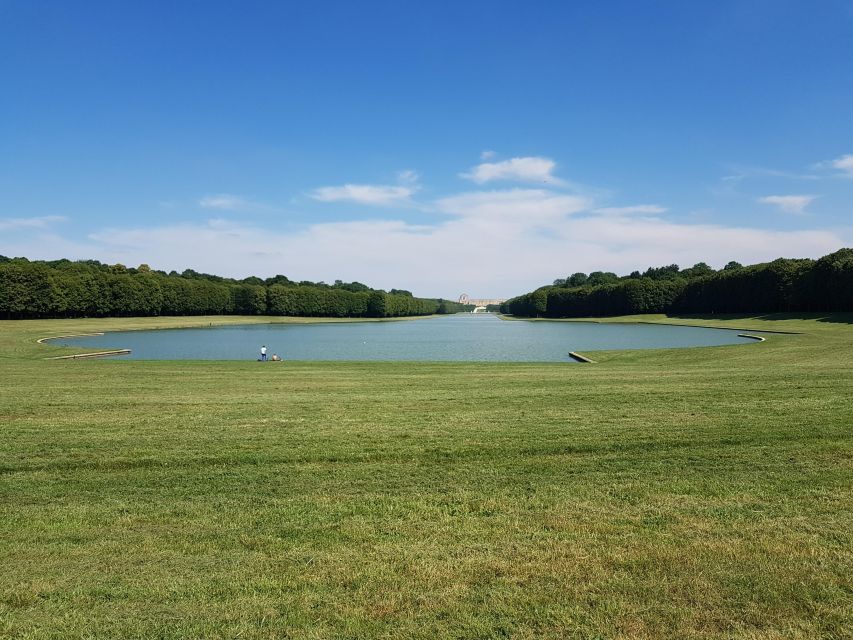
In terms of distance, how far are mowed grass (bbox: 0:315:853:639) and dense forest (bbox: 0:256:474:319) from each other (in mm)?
90413

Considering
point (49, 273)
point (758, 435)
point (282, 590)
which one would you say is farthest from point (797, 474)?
point (49, 273)

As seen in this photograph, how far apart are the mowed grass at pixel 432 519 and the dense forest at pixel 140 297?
90413 millimetres

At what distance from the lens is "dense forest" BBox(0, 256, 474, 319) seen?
292 ft

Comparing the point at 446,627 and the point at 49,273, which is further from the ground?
the point at 49,273

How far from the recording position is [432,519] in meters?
6.67

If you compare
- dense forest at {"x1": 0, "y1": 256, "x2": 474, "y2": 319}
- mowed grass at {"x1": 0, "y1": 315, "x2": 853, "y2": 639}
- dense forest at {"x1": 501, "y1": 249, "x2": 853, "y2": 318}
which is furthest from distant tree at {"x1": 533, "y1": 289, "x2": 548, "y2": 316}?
mowed grass at {"x1": 0, "y1": 315, "x2": 853, "y2": 639}

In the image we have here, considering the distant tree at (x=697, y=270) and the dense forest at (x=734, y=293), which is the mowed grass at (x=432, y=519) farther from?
the distant tree at (x=697, y=270)

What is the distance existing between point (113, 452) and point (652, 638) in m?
8.80

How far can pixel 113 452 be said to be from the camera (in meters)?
9.88

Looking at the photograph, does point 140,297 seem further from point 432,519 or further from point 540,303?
point 432,519

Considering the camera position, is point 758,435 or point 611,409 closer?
point 758,435

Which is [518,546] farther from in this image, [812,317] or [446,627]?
[812,317]

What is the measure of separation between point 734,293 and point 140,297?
357 feet

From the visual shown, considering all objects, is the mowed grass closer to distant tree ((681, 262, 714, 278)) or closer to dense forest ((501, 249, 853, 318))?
dense forest ((501, 249, 853, 318))
